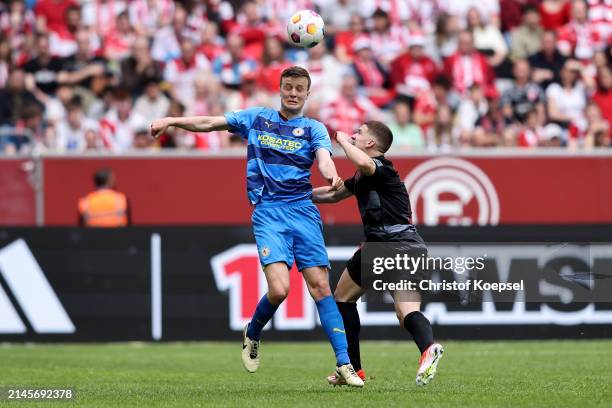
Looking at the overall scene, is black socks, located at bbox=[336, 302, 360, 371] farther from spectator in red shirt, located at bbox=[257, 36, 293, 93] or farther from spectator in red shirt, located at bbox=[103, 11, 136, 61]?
spectator in red shirt, located at bbox=[103, 11, 136, 61]

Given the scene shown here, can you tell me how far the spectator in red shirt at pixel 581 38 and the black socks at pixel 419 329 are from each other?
39.9ft

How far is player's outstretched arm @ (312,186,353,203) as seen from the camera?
9.89 metres

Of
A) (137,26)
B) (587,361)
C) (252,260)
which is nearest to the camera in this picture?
(587,361)

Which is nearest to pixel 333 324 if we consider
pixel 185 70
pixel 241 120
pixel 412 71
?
pixel 241 120

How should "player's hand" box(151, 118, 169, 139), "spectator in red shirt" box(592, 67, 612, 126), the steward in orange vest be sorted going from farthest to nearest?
"spectator in red shirt" box(592, 67, 612, 126) < the steward in orange vest < "player's hand" box(151, 118, 169, 139)

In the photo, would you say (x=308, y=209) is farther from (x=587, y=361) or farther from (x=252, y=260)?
(x=252, y=260)

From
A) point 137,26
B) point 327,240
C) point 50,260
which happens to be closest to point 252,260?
point 327,240

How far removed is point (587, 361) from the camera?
1264 cm

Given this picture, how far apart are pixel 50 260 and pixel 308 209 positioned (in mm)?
6770

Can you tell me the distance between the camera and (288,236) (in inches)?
387

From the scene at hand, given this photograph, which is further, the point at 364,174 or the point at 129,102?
the point at 129,102

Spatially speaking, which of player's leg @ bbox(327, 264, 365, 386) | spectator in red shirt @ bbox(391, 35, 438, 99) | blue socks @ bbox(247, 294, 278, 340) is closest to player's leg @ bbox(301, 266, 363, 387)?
player's leg @ bbox(327, 264, 365, 386)

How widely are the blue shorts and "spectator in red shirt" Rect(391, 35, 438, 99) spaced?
10.7 metres

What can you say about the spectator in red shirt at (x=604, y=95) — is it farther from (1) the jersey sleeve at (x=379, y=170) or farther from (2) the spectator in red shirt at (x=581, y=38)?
(1) the jersey sleeve at (x=379, y=170)
